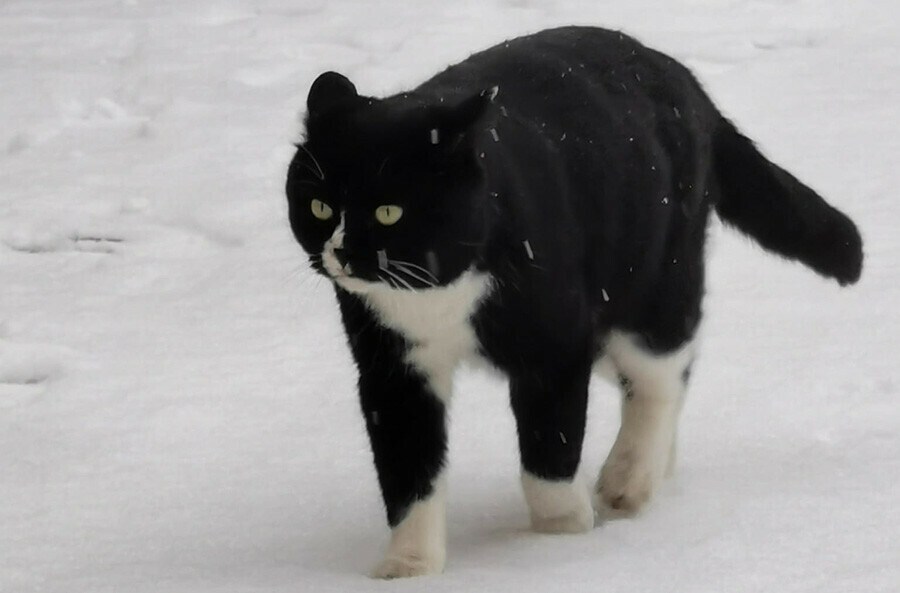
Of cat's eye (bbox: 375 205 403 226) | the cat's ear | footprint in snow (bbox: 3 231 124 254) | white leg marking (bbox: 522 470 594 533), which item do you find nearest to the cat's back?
the cat's ear

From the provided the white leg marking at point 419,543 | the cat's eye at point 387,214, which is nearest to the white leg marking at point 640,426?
the white leg marking at point 419,543

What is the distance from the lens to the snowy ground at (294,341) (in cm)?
294

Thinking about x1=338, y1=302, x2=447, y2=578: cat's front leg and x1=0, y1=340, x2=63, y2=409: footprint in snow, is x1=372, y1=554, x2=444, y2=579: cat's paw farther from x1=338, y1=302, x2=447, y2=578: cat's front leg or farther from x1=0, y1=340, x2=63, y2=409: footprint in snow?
x1=0, y1=340, x2=63, y2=409: footprint in snow

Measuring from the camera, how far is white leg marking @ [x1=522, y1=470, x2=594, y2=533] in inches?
A: 119

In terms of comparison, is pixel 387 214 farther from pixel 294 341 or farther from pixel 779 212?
pixel 294 341

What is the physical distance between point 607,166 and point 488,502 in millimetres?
881

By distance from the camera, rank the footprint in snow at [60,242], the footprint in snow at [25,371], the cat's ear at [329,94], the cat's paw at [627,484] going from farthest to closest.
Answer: the footprint in snow at [60,242], the footprint in snow at [25,371], the cat's paw at [627,484], the cat's ear at [329,94]

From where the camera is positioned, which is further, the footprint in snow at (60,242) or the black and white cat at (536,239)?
the footprint in snow at (60,242)

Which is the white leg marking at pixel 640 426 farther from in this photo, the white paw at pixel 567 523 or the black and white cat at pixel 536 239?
the white paw at pixel 567 523

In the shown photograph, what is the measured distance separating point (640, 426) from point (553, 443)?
0.49m

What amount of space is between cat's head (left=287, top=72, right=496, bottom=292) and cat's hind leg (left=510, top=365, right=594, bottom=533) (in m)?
0.38

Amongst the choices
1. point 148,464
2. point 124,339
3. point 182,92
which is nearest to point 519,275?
point 148,464

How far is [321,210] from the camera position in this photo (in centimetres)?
262

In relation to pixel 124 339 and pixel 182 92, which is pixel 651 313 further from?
pixel 182 92
